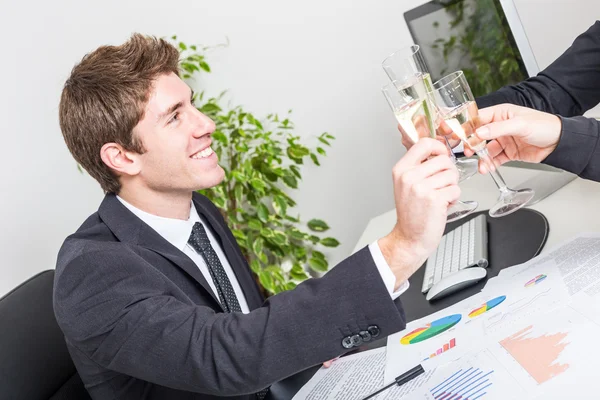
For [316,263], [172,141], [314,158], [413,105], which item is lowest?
[316,263]

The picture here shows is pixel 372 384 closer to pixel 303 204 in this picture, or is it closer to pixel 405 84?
pixel 405 84

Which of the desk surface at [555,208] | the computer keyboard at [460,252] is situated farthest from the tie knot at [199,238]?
the computer keyboard at [460,252]

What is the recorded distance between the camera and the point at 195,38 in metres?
2.84

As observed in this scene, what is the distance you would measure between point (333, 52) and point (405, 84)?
1.75m

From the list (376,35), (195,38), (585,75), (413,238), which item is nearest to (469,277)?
(413,238)

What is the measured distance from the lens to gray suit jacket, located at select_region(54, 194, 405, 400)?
947mm

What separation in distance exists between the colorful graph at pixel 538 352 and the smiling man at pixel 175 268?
175 millimetres

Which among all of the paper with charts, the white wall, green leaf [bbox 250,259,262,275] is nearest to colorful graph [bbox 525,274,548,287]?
the paper with charts

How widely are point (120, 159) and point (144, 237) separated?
0.77 ft

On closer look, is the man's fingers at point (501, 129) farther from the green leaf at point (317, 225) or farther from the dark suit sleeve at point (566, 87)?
the green leaf at point (317, 225)

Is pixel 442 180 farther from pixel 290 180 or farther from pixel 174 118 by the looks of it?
pixel 290 180

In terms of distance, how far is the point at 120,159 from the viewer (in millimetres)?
1524

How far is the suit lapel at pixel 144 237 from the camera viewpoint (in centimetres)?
138

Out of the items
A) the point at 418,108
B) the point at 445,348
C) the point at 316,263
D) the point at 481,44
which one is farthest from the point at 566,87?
the point at 316,263
